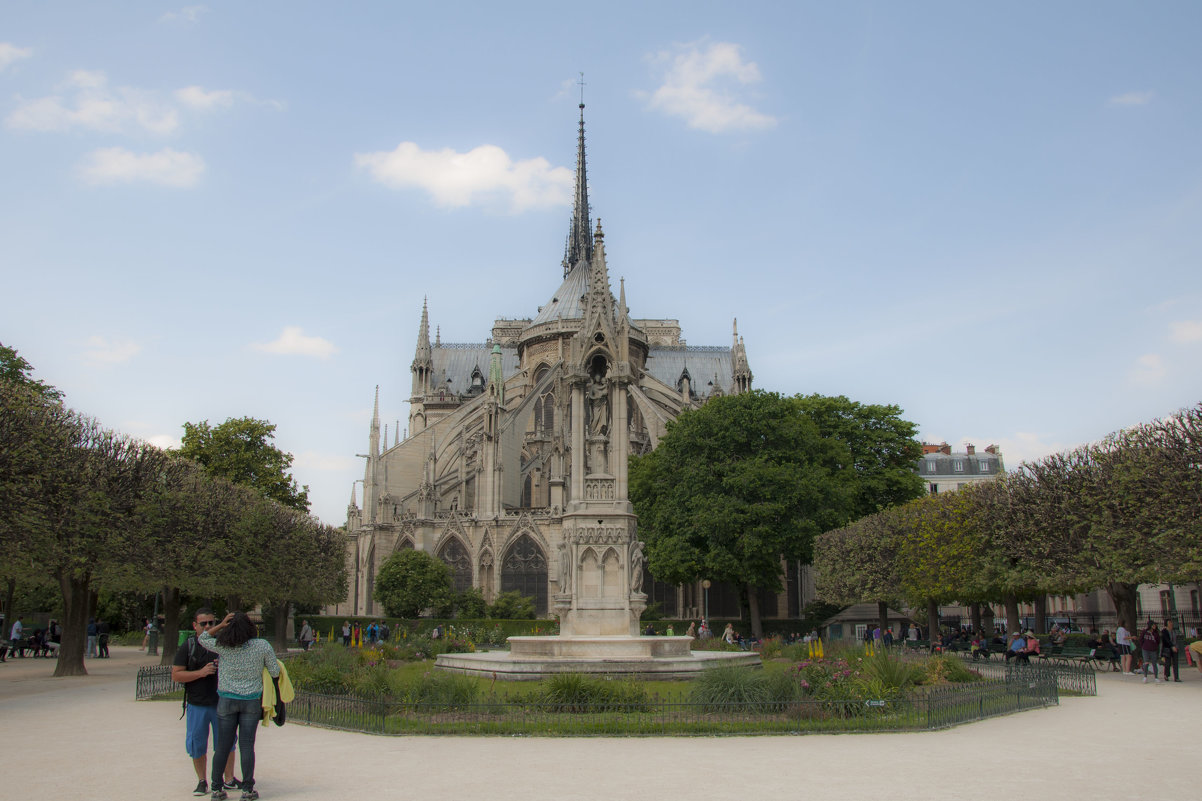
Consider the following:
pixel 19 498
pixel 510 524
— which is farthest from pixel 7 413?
pixel 510 524

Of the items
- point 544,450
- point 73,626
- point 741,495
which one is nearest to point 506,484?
point 544,450

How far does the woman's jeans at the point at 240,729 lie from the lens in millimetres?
7457

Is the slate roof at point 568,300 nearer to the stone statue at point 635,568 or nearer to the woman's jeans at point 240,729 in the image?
the stone statue at point 635,568

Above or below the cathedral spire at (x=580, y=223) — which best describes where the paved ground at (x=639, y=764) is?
below

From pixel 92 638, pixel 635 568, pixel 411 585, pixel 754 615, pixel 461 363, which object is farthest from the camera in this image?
pixel 461 363

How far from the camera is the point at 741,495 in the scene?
122ft

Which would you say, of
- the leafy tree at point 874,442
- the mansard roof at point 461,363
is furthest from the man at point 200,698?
the mansard roof at point 461,363

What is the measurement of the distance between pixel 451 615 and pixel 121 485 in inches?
895

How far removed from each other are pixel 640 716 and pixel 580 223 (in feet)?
247

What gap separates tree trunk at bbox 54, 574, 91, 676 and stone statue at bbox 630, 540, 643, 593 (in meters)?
13.5

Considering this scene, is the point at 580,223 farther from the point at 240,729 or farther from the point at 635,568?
the point at 240,729

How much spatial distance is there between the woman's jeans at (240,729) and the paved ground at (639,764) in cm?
48

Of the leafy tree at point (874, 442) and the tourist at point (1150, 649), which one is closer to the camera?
the tourist at point (1150, 649)

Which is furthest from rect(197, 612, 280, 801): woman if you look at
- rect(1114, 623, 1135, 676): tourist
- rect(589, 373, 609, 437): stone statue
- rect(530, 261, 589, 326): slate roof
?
rect(530, 261, 589, 326): slate roof
